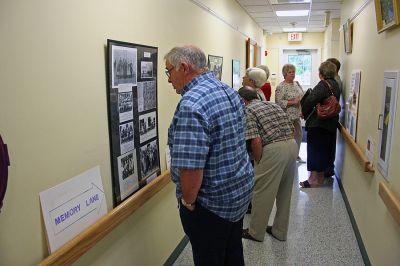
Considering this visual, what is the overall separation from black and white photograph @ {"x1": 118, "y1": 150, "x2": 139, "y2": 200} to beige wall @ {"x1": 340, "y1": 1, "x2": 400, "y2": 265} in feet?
4.61

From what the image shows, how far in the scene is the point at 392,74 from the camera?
2057mm

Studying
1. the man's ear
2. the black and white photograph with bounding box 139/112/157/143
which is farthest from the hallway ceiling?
the man's ear

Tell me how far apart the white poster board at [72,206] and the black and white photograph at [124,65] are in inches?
18.4

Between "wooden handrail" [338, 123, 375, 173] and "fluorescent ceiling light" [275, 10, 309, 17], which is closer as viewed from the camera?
"wooden handrail" [338, 123, 375, 173]

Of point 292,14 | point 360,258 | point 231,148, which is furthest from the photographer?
point 292,14

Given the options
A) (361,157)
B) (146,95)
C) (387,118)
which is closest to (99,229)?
(146,95)

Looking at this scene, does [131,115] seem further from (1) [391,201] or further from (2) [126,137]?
(1) [391,201]

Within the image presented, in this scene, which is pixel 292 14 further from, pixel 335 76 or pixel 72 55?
pixel 72 55

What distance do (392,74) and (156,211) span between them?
1.69 meters

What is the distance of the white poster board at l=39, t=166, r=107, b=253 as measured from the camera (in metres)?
1.39

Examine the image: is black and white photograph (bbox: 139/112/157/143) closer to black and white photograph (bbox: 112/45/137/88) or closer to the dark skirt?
black and white photograph (bbox: 112/45/137/88)

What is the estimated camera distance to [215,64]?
12.3 feet

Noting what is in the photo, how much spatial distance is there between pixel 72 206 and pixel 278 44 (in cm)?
935

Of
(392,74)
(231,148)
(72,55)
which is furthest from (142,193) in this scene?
(392,74)
